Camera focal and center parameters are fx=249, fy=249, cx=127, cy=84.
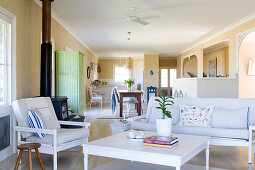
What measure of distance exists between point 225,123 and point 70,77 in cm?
365

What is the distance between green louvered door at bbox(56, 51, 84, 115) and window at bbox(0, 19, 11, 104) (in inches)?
85.0

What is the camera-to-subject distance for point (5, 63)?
3.63m

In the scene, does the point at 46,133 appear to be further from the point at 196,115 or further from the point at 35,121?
the point at 196,115

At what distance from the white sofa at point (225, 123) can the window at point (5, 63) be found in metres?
1.96

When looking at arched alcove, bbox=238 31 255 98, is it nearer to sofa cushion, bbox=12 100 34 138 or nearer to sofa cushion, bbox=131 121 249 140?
sofa cushion, bbox=131 121 249 140

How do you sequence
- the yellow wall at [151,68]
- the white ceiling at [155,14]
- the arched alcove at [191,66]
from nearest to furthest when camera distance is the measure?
the white ceiling at [155,14] → the yellow wall at [151,68] → the arched alcove at [191,66]

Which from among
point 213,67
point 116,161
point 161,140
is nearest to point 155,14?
point 116,161

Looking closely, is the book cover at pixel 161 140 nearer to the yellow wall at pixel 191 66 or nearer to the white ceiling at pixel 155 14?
the white ceiling at pixel 155 14

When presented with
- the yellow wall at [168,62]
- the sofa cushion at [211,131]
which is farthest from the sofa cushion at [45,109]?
the yellow wall at [168,62]

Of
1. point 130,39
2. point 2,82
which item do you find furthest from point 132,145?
point 130,39

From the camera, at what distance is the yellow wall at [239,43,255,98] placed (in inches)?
360

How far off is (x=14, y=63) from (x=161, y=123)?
247cm

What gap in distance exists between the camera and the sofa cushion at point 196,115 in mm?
3660

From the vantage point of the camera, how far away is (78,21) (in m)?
6.53
